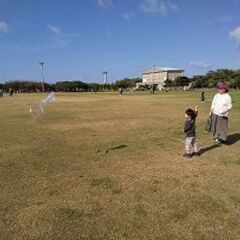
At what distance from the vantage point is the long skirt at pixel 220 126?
13.3m

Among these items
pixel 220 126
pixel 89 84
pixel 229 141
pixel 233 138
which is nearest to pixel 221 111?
pixel 220 126

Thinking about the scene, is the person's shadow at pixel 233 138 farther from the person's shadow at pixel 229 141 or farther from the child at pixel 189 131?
the child at pixel 189 131

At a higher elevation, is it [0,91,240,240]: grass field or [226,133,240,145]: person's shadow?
[0,91,240,240]: grass field

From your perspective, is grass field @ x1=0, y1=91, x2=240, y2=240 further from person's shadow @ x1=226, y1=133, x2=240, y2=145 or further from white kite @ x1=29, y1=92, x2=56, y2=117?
white kite @ x1=29, y1=92, x2=56, y2=117

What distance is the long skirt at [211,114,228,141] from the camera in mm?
13328

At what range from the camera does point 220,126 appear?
1338cm

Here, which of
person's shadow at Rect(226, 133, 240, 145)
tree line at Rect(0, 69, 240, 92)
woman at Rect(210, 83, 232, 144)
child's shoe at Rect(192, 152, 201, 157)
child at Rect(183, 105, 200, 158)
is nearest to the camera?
child at Rect(183, 105, 200, 158)

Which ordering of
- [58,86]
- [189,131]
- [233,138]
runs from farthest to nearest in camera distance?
[58,86], [233,138], [189,131]

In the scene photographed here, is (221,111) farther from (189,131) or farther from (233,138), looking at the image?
(189,131)

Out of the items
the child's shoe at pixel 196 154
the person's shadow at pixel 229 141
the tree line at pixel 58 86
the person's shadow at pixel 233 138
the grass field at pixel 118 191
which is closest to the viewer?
the grass field at pixel 118 191

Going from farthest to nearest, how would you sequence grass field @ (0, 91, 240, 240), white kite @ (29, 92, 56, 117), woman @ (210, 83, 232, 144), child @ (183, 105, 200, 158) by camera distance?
1. white kite @ (29, 92, 56, 117)
2. woman @ (210, 83, 232, 144)
3. child @ (183, 105, 200, 158)
4. grass field @ (0, 91, 240, 240)

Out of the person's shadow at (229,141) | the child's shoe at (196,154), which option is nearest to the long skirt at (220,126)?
the person's shadow at (229,141)

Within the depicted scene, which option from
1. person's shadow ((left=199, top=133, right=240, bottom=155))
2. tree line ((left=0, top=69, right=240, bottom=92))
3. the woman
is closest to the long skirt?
the woman

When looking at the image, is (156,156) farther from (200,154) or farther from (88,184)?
(88,184)
